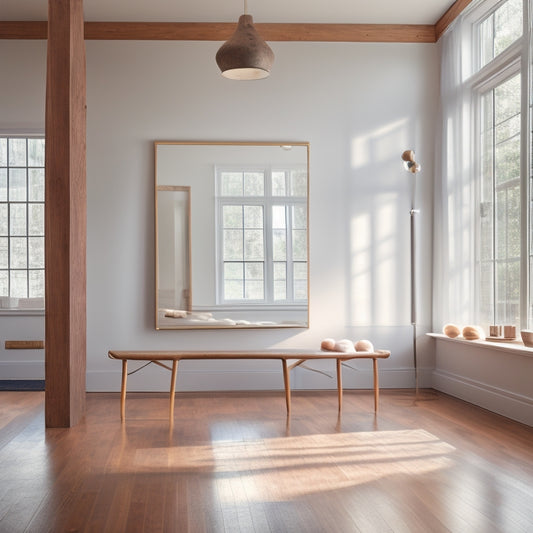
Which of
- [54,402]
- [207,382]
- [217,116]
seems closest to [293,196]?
[217,116]

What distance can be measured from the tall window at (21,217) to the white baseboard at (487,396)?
4.10 metres

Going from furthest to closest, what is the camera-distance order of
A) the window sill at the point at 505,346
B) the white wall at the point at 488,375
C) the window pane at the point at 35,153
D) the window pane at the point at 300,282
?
the window pane at the point at 35,153, the window pane at the point at 300,282, the white wall at the point at 488,375, the window sill at the point at 505,346

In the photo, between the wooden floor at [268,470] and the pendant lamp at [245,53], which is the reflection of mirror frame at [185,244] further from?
the pendant lamp at [245,53]

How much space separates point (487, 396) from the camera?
5.68 meters

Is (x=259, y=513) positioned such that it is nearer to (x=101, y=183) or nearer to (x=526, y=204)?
(x=526, y=204)

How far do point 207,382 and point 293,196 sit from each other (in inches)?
75.5

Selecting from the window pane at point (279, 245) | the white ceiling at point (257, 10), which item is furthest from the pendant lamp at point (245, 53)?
the window pane at point (279, 245)

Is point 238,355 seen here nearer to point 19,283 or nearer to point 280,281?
point 280,281

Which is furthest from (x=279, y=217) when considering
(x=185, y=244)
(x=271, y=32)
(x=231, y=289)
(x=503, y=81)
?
(x=503, y=81)

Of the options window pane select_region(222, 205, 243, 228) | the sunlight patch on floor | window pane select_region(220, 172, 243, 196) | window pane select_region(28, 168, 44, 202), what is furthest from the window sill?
window pane select_region(28, 168, 44, 202)

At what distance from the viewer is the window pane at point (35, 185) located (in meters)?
7.45

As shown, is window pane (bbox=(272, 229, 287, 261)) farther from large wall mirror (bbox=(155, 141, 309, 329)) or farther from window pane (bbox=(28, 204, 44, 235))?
window pane (bbox=(28, 204, 44, 235))

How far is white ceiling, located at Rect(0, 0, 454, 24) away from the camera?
6.36 meters

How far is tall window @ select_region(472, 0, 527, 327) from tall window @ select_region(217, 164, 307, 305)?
1.65 m
